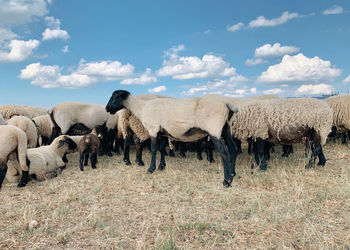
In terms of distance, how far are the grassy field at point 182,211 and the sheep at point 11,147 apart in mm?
558

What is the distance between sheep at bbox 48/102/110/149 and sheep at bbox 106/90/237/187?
352cm

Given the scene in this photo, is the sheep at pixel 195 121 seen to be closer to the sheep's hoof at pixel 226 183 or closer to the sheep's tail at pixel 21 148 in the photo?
the sheep's hoof at pixel 226 183

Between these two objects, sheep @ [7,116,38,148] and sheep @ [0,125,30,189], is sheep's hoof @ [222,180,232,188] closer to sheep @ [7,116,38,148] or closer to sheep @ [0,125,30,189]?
sheep @ [0,125,30,189]

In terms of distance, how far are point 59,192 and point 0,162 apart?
1332 millimetres

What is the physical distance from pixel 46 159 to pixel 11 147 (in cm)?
125

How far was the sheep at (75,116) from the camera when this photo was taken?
8.92 meters

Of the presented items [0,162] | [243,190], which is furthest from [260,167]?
[0,162]

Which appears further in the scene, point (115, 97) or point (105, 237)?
point (115, 97)

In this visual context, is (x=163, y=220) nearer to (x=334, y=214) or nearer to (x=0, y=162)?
(x=334, y=214)

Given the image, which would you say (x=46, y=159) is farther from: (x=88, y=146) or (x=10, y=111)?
A: (x=10, y=111)

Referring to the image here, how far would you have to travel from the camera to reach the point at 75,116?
9094 millimetres

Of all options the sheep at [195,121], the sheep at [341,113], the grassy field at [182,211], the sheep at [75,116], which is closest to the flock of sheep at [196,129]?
the sheep at [195,121]

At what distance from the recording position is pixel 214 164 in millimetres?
7199

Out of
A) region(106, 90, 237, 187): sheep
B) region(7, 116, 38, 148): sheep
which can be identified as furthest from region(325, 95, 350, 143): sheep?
region(7, 116, 38, 148): sheep
